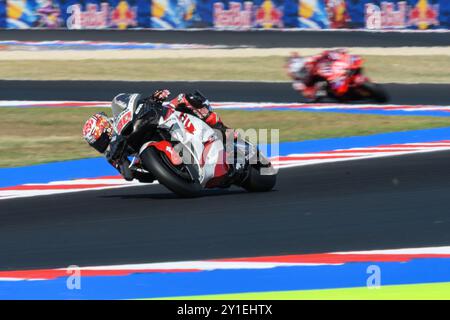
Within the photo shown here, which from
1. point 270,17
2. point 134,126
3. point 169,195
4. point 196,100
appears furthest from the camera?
point 270,17

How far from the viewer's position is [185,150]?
449 inches

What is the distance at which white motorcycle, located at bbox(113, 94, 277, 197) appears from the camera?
36.9ft

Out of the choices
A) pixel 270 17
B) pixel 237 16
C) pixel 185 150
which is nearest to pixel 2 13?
pixel 237 16

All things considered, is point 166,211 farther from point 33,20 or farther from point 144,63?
point 33,20

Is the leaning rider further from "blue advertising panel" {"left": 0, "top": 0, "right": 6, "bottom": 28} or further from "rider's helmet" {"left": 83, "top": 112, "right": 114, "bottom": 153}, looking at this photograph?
"blue advertising panel" {"left": 0, "top": 0, "right": 6, "bottom": 28}

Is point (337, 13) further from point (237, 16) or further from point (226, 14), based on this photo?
point (226, 14)

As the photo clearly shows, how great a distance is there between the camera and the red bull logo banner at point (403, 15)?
127 feet

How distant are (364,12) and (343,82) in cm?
1868

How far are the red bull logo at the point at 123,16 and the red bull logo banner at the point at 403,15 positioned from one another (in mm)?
8620

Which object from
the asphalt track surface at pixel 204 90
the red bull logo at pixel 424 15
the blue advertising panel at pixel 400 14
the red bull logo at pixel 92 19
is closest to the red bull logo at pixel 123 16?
the red bull logo at pixel 92 19

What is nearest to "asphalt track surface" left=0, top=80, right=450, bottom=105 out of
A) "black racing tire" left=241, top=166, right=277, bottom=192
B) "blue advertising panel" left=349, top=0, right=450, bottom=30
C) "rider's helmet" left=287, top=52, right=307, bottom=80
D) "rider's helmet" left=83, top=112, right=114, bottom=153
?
"rider's helmet" left=287, top=52, right=307, bottom=80

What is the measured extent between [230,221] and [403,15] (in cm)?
2969

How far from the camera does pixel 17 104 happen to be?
21984 mm

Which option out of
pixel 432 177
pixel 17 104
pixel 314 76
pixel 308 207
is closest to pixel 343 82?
pixel 314 76
